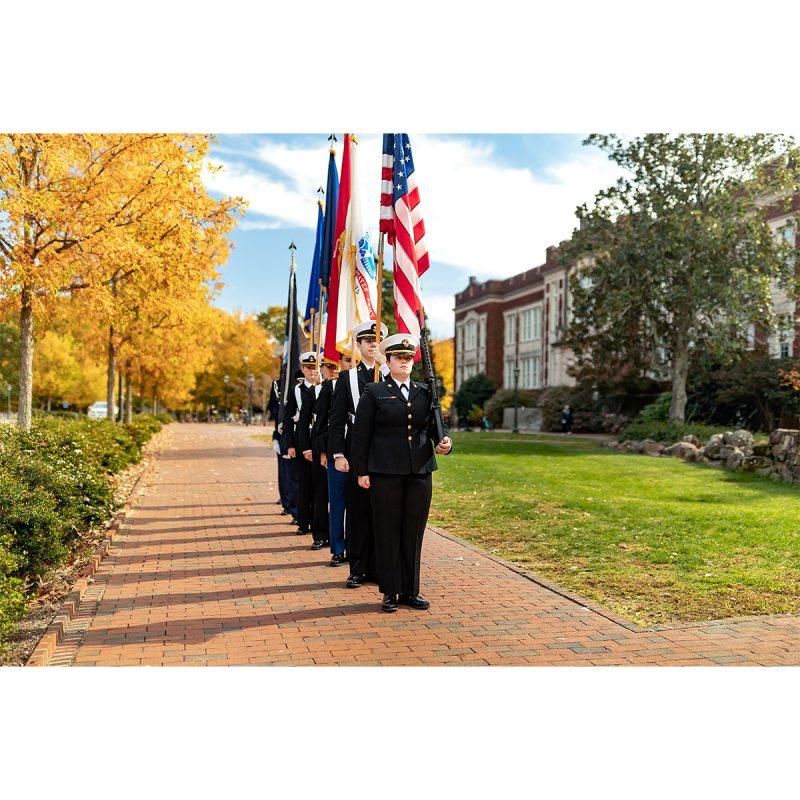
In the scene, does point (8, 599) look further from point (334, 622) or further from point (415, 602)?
point (415, 602)

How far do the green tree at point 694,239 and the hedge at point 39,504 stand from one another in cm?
2058

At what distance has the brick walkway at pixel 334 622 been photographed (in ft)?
18.0

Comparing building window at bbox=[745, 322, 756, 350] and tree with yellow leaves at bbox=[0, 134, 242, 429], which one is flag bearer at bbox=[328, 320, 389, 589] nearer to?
tree with yellow leaves at bbox=[0, 134, 242, 429]

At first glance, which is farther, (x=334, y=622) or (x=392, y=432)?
(x=392, y=432)

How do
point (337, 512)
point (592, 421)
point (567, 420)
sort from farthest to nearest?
point (592, 421) → point (567, 420) → point (337, 512)

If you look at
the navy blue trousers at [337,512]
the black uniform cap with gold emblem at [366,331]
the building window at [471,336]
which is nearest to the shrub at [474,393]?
the building window at [471,336]

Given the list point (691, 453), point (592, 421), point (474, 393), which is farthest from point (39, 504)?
point (474, 393)

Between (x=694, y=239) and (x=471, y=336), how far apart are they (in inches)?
1531

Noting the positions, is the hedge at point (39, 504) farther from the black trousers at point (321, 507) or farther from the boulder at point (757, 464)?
the boulder at point (757, 464)

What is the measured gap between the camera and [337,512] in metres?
8.55

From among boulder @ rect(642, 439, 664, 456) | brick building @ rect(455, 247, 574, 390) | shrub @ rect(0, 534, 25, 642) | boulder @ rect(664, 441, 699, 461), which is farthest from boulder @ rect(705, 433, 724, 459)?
brick building @ rect(455, 247, 574, 390)

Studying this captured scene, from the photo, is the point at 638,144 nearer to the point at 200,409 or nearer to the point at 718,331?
the point at 718,331

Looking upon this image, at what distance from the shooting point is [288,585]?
7.55 meters

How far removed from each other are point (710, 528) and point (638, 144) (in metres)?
20.2
